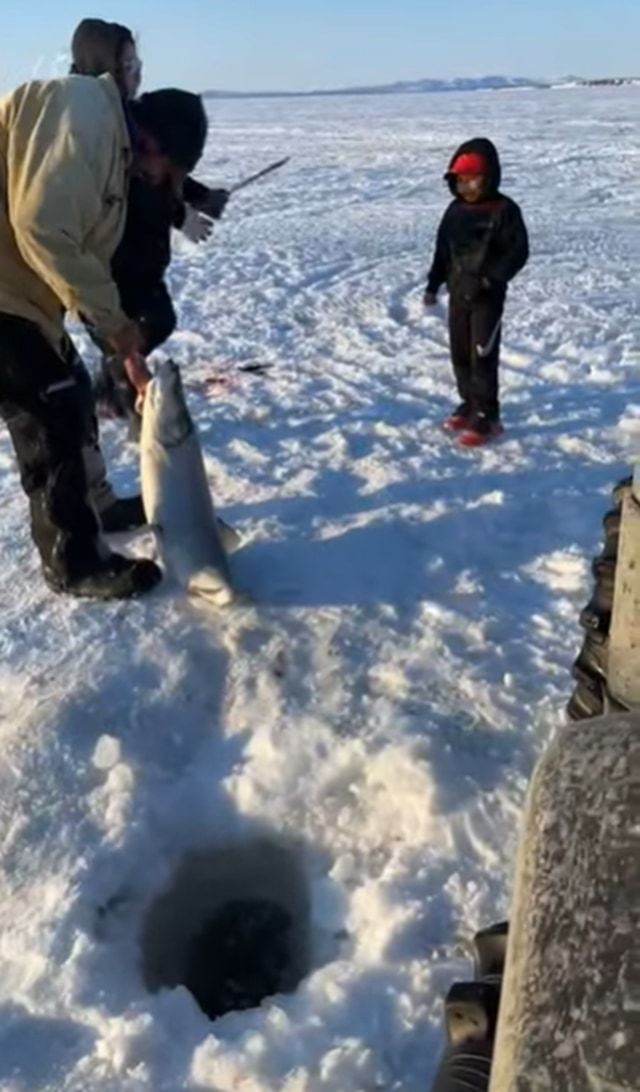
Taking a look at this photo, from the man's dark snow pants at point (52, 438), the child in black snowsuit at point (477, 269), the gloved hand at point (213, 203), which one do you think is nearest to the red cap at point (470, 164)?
the child in black snowsuit at point (477, 269)

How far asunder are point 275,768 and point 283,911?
46 centimetres

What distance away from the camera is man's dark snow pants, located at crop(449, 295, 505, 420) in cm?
559

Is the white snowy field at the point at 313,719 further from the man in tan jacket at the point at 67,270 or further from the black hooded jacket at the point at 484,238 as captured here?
the black hooded jacket at the point at 484,238

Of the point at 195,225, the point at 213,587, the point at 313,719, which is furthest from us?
the point at 195,225

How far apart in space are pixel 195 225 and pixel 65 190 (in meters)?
2.21

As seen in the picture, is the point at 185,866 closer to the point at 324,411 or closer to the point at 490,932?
the point at 490,932

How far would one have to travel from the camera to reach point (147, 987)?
2.76 metres

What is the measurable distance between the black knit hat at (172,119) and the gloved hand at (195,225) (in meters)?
1.36

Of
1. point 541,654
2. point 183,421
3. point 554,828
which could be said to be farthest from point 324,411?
point 554,828

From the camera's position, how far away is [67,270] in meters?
3.53

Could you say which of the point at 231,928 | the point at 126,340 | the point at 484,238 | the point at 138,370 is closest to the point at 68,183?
the point at 126,340

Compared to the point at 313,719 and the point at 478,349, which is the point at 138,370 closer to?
A: the point at 313,719

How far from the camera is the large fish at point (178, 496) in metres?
4.19

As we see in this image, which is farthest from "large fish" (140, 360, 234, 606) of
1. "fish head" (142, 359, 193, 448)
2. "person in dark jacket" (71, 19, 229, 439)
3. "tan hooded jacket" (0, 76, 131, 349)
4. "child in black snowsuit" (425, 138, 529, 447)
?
"child in black snowsuit" (425, 138, 529, 447)
